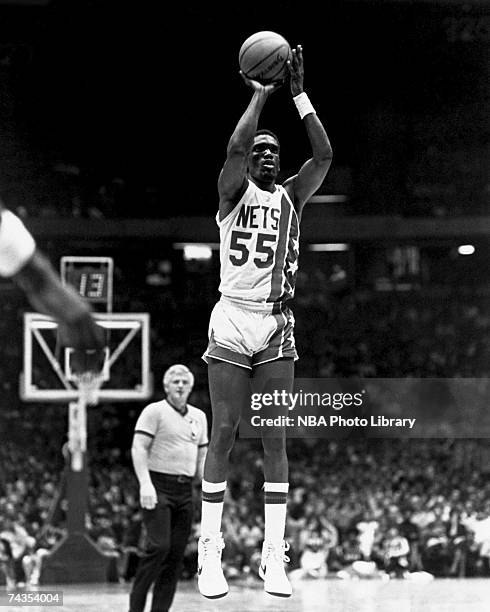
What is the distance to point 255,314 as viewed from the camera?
6262 millimetres

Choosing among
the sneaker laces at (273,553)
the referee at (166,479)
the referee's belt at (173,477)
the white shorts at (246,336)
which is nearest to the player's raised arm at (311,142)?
the white shorts at (246,336)

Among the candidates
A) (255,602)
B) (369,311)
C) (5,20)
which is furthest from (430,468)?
(5,20)

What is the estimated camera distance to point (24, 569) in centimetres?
1026

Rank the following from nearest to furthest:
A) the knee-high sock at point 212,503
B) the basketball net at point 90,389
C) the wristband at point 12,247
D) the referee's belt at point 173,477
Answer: the wristband at point 12,247 → the knee-high sock at point 212,503 → the referee's belt at point 173,477 → the basketball net at point 90,389

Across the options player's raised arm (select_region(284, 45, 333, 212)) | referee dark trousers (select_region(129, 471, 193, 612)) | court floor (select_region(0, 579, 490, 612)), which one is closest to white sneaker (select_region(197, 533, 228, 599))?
player's raised arm (select_region(284, 45, 333, 212))

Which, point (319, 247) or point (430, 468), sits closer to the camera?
point (319, 247)

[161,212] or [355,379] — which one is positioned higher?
[161,212]

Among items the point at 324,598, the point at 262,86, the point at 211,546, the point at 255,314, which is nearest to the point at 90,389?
the point at 324,598

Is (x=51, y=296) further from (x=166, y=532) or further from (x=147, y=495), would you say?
(x=166, y=532)

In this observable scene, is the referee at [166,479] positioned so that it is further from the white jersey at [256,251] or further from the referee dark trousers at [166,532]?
A: the white jersey at [256,251]

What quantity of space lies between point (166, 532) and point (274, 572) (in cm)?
210

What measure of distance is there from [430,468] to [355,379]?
1.95m

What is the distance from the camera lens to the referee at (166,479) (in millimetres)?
8031

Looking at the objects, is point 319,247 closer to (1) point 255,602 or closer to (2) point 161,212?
(2) point 161,212
